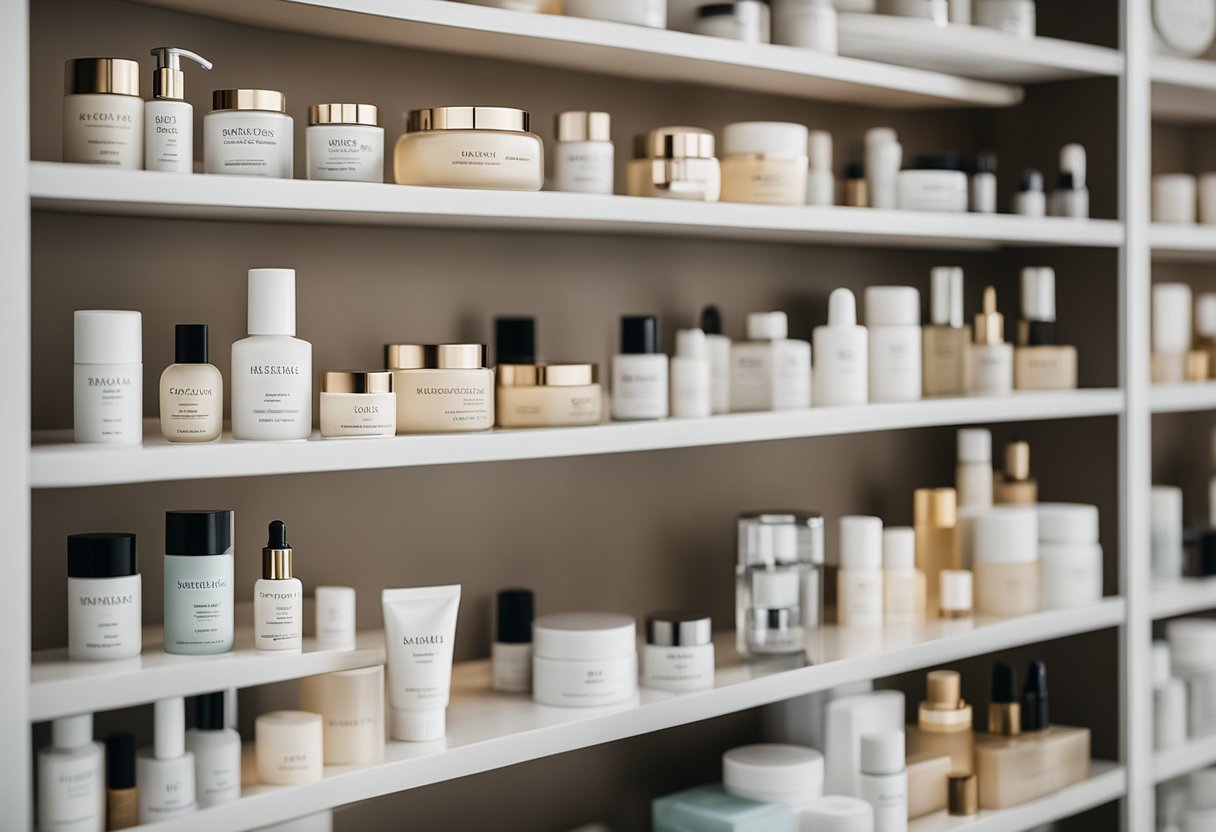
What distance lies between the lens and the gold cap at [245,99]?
46.1 inches

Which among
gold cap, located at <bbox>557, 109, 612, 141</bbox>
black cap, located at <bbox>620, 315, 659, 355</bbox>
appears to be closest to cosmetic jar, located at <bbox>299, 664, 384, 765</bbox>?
black cap, located at <bbox>620, 315, 659, 355</bbox>

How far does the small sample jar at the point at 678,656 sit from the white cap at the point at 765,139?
54 cm

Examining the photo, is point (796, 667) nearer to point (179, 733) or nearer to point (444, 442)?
point (444, 442)

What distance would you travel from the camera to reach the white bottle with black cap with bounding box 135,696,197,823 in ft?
3.70

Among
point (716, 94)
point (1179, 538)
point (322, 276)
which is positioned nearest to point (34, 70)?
point (322, 276)

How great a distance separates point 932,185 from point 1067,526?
19.9 inches

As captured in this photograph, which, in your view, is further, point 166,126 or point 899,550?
point 899,550

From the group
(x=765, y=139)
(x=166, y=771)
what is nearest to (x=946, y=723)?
(x=765, y=139)

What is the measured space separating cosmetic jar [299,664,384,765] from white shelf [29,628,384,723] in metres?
0.02

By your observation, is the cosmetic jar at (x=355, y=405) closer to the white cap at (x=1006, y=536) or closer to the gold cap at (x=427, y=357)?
the gold cap at (x=427, y=357)

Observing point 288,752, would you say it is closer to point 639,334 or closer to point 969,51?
point 639,334

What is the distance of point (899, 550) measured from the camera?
173 cm

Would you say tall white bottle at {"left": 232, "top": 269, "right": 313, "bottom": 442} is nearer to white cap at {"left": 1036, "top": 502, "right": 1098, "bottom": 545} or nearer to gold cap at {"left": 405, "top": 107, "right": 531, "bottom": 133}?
gold cap at {"left": 405, "top": 107, "right": 531, "bottom": 133}

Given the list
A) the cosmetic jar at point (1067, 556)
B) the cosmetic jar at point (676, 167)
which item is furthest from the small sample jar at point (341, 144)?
the cosmetic jar at point (1067, 556)
